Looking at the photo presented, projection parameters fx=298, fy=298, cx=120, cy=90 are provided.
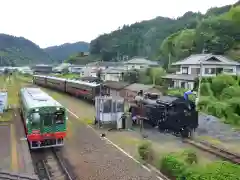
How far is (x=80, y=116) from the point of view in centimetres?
2700

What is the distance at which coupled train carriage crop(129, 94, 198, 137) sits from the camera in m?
19.6

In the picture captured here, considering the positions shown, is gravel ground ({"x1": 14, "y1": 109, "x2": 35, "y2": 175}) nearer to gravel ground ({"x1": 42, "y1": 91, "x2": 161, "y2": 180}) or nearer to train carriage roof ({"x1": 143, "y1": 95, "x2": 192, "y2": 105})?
gravel ground ({"x1": 42, "y1": 91, "x2": 161, "y2": 180})

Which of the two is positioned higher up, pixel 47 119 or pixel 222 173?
pixel 47 119

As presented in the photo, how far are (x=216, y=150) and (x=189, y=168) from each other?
650 centimetres

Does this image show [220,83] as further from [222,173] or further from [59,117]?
[222,173]

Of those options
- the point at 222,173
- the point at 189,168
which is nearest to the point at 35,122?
the point at 189,168

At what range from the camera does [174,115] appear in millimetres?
19656

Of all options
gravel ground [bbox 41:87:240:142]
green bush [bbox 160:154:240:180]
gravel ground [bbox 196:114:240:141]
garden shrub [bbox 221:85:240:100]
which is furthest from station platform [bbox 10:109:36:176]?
garden shrub [bbox 221:85:240:100]

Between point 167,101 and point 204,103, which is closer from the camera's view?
point 167,101

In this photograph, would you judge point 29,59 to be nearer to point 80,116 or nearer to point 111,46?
point 111,46

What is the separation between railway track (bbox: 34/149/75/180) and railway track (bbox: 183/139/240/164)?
25.8 ft

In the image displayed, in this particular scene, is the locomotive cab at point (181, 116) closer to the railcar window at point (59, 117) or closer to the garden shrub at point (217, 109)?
the garden shrub at point (217, 109)

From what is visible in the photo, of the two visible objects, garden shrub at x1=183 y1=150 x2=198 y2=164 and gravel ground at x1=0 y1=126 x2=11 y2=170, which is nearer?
garden shrub at x1=183 y1=150 x2=198 y2=164

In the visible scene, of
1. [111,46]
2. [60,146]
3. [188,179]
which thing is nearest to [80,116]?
[60,146]
